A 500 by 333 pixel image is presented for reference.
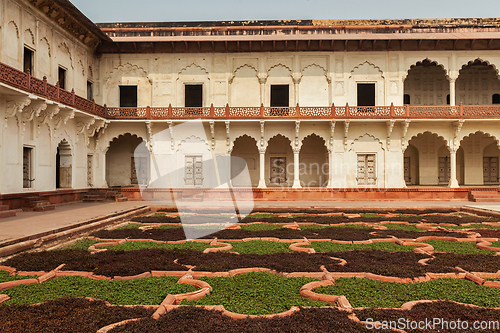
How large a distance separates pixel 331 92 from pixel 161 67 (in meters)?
8.90

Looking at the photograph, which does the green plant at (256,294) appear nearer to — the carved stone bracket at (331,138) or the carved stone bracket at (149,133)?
the carved stone bracket at (331,138)

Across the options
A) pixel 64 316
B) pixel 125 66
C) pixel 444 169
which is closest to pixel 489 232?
pixel 64 316

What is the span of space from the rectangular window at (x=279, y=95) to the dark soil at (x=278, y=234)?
36.5 ft

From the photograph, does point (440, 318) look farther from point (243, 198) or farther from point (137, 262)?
point (243, 198)

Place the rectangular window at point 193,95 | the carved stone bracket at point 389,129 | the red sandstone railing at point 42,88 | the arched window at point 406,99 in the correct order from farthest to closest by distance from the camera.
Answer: the arched window at point 406,99 < the rectangular window at point 193,95 < the carved stone bracket at point 389,129 < the red sandstone railing at point 42,88

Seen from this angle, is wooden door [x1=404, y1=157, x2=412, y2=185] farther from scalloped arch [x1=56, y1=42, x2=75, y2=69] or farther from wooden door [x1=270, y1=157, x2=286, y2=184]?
scalloped arch [x1=56, y1=42, x2=75, y2=69]

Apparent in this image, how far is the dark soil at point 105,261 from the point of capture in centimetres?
400

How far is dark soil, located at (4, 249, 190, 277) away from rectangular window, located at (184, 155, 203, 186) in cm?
1196

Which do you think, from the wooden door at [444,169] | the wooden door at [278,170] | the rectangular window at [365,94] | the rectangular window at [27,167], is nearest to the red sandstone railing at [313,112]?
the rectangular window at [365,94]

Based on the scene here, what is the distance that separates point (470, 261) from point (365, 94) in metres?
13.9

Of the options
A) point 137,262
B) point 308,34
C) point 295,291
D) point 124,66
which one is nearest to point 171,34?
point 124,66

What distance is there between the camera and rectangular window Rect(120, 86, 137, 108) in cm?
1711

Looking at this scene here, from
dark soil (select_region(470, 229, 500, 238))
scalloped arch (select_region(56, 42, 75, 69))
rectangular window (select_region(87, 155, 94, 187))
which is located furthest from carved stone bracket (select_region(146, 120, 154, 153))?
dark soil (select_region(470, 229, 500, 238))

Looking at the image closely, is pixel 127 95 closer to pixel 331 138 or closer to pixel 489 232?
pixel 331 138
